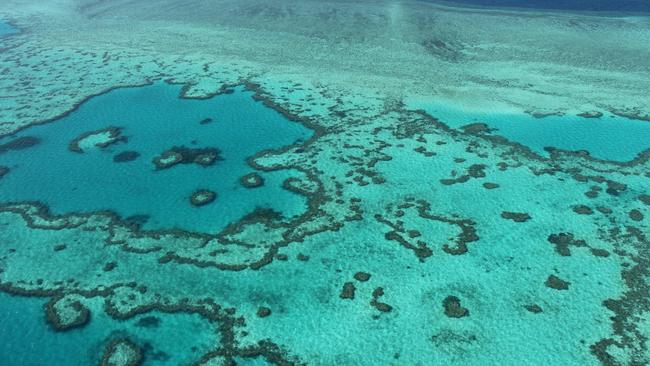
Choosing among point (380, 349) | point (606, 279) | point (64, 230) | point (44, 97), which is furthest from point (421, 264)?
point (44, 97)

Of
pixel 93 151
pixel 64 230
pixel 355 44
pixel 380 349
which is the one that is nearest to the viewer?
pixel 380 349

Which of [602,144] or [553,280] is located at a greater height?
[602,144]

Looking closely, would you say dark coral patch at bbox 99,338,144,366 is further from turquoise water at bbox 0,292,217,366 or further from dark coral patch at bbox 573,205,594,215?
dark coral patch at bbox 573,205,594,215

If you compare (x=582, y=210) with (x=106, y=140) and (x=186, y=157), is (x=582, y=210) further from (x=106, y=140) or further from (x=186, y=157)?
(x=106, y=140)

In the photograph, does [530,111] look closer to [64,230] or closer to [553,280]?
[553,280]

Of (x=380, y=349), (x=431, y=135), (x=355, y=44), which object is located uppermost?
(x=355, y=44)
